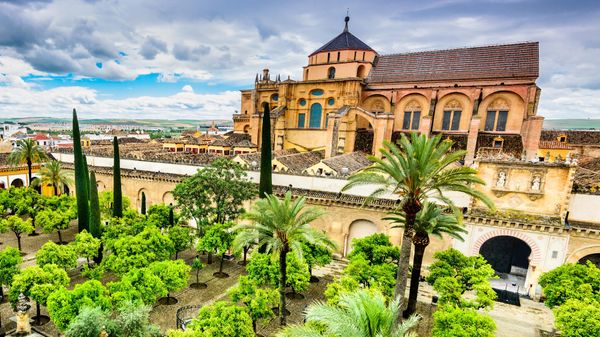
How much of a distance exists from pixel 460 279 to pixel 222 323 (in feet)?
35.9

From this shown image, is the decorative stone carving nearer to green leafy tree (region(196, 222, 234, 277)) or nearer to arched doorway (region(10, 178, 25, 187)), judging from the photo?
green leafy tree (region(196, 222, 234, 277))

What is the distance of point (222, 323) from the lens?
11492 mm

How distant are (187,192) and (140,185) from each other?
42.0 ft

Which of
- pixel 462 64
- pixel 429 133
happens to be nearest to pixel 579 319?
pixel 429 133

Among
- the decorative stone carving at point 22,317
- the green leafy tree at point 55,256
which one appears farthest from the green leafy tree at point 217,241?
the decorative stone carving at point 22,317

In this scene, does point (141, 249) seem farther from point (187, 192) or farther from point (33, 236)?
point (33, 236)

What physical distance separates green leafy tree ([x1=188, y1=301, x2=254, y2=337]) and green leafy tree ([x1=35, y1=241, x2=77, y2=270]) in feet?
30.6

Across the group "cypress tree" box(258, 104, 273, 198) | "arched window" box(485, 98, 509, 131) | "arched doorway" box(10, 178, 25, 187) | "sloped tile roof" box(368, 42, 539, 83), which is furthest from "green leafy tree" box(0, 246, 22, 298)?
"arched window" box(485, 98, 509, 131)

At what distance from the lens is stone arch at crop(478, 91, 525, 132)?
105ft

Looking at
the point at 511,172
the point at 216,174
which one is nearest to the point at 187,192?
the point at 216,174

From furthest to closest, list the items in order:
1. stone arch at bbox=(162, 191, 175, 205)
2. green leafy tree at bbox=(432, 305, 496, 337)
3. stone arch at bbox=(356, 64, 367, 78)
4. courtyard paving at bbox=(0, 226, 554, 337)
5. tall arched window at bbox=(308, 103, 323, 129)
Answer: stone arch at bbox=(356, 64, 367, 78)
tall arched window at bbox=(308, 103, 323, 129)
stone arch at bbox=(162, 191, 175, 205)
courtyard paving at bbox=(0, 226, 554, 337)
green leafy tree at bbox=(432, 305, 496, 337)

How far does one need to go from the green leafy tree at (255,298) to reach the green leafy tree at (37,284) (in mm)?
7447

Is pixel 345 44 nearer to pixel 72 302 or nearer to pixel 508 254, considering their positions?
pixel 508 254

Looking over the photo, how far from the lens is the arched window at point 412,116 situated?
121 ft
